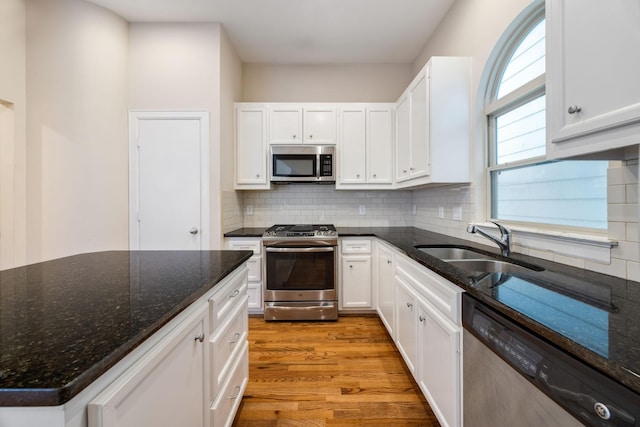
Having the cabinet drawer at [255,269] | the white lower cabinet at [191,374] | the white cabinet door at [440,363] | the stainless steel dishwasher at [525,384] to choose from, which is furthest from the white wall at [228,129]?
the stainless steel dishwasher at [525,384]

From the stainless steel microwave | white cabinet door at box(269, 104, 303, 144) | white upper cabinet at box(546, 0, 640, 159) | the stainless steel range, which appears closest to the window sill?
white upper cabinet at box(546, 0, 640, 159)

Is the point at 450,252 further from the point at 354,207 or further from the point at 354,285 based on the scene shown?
the point at 354,207

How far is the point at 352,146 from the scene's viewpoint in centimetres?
324

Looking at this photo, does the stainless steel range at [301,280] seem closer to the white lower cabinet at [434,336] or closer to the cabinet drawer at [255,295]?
the cabinet drawer at [255,295]

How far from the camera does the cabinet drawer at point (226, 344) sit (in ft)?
3.86

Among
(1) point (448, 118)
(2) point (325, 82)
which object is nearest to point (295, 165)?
(2) point (325, 82)

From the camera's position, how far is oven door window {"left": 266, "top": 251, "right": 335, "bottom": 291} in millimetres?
2840

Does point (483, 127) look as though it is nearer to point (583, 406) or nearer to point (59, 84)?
point (583, 406)

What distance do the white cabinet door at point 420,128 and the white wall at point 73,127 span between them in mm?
2897

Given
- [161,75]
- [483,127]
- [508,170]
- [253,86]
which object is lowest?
[508,170]

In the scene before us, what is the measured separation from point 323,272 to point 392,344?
0.94 meters

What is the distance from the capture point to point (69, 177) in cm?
244

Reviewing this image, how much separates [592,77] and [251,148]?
2909 millimetres

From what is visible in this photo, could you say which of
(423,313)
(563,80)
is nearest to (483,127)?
(563,80)
